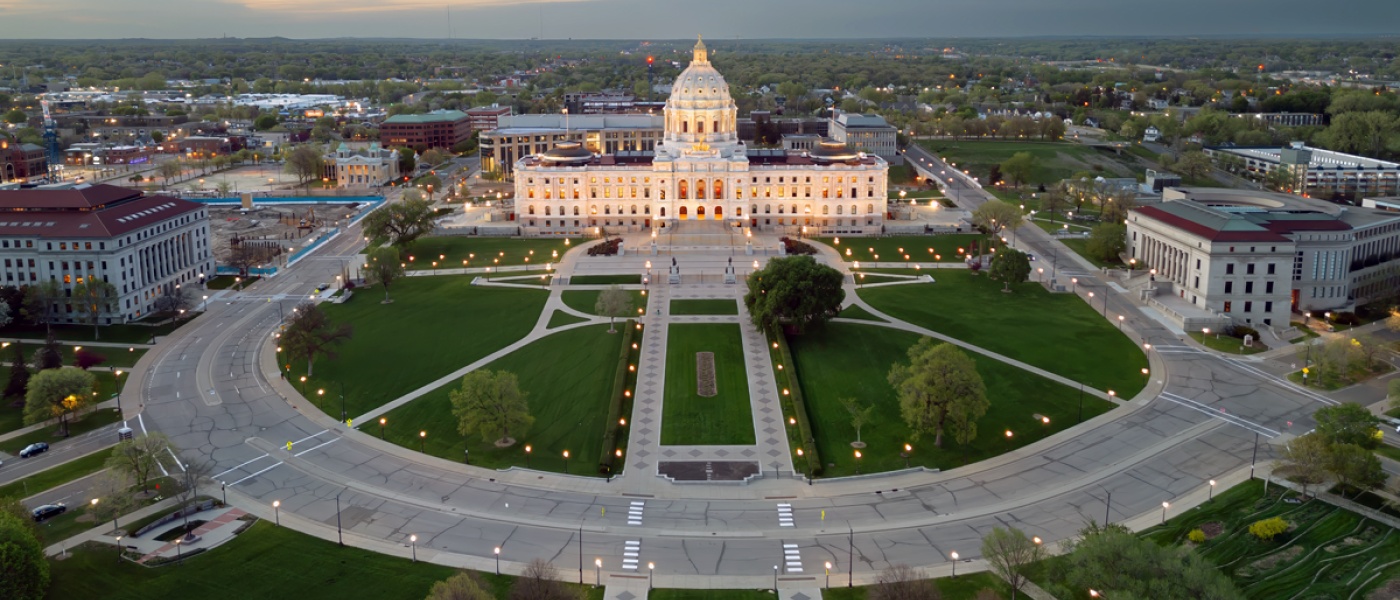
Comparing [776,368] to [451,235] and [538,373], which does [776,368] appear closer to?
[538,373]

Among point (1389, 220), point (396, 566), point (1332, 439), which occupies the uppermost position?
point (1389, 220)

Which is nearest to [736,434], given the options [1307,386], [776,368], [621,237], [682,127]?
[776,368]

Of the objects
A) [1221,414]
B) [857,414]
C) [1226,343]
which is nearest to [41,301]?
[857,414]

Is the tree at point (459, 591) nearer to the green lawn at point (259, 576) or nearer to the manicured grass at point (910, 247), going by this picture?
the green lawn at point (259, 576)

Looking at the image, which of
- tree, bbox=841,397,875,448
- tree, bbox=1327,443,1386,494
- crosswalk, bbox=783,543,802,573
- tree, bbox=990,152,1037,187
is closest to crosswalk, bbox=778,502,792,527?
crosswalk, bbox=783,543,802,573

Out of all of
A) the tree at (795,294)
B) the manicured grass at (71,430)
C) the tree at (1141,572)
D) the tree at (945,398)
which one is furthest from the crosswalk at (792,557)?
the manicured grass at (71,430)

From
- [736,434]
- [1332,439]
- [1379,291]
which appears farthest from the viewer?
[1379,291]
